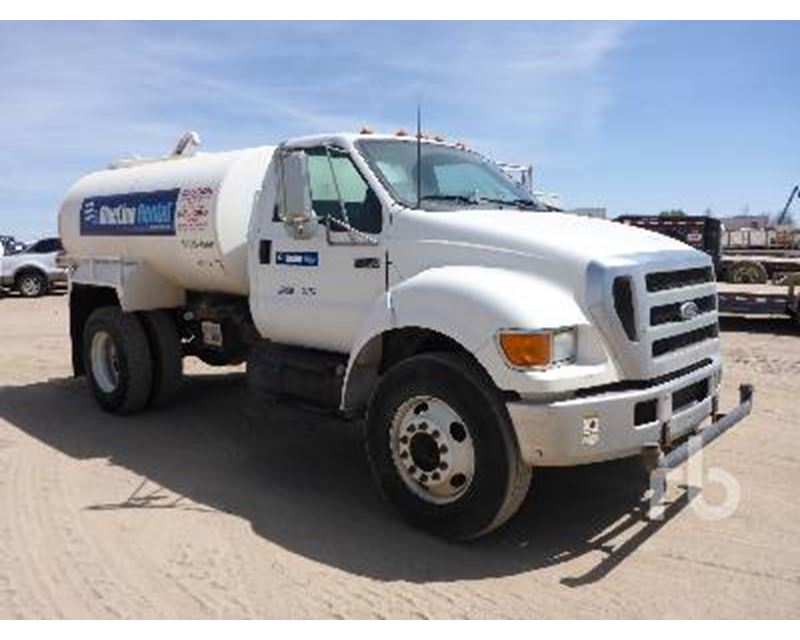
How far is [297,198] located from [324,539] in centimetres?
216

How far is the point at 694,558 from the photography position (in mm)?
4555

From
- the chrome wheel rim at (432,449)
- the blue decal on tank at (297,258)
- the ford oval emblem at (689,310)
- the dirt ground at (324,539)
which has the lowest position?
the dirt ground at (324,539)

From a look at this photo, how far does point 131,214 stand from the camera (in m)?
7.68

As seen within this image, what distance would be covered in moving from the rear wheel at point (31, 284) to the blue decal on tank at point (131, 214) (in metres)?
17.2

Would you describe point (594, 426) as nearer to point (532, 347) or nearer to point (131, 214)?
point (532, 347)

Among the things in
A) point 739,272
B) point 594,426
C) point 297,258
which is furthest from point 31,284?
point 594,426

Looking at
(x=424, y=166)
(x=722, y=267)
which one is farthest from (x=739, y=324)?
(x=424, y=166)

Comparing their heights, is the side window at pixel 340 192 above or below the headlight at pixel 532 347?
above

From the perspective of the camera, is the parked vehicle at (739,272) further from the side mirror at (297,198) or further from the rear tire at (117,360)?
the side mirror at (297,198)

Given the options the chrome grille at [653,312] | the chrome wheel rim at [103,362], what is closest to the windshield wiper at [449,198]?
the chrome grille at [653,312]

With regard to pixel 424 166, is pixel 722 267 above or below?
below

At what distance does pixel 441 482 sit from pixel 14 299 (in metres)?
21.7

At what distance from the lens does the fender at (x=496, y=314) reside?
14.3ft

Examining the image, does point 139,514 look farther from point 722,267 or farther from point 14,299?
point 14,299
